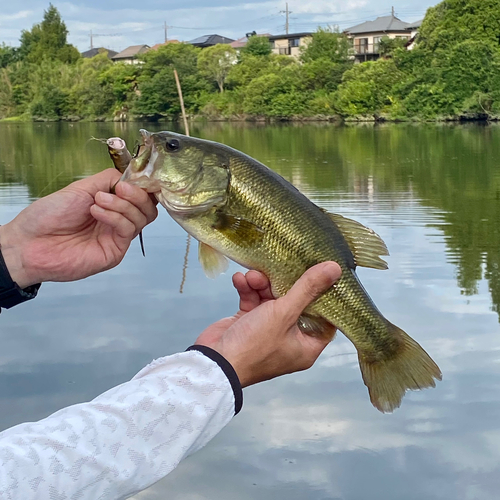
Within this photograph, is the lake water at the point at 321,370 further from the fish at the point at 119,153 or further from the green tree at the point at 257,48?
the green tree at the point at 257,48

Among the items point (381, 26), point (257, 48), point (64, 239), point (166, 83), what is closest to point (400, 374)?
point (64, 239)

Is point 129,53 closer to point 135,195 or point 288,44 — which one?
point 288,44

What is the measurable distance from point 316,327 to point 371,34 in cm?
7740

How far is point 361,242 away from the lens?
265 centimetres

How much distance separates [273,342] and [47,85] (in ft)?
260

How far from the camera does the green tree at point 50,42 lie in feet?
328

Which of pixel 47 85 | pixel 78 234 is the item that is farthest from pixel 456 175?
pixel 47 85

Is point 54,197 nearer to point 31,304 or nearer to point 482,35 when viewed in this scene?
point 31,304

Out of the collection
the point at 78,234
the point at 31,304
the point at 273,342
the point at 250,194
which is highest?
the point at 250,194

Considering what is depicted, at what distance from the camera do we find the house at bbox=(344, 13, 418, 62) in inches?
2940

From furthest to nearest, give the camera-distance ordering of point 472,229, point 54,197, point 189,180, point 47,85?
1. point 47,85
2. point 472,229
3. point 54,197
4. point 189,180

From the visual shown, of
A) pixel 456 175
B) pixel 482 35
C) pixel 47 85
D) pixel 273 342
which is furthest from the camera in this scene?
pixel 47 85

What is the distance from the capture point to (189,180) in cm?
253

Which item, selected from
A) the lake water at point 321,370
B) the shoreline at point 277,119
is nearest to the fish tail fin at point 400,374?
the lake water at point 321,370
